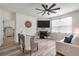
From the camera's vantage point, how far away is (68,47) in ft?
11.2

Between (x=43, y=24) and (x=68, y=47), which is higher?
(x=43, y=24)

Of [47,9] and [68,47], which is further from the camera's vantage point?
[68,47]

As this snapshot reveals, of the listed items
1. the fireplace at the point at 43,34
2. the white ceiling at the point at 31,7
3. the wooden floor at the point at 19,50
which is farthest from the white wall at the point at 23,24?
the wooden floor at the point at 19,50

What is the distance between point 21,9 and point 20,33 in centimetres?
58

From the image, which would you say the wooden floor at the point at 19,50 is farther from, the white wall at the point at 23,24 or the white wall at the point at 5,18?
the white wall at the point at 23,24

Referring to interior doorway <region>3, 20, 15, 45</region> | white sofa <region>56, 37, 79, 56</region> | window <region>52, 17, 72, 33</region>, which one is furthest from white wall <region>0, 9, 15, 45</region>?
white sofa <region>56, 37, 79, 56</region>

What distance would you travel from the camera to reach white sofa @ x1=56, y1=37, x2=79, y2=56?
2996 millimetres

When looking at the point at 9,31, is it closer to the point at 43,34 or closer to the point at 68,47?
the point at 43,34

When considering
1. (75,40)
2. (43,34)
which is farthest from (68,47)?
(43,34)

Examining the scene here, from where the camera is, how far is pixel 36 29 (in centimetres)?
311

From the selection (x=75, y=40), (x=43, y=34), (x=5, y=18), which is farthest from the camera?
(x=75, y=40)

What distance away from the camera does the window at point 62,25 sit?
9.80 ft

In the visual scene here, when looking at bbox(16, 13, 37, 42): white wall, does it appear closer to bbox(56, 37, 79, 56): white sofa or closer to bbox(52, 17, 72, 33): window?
bbox(52, 17, 72, 33): window

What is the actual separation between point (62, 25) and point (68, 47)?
73cm
